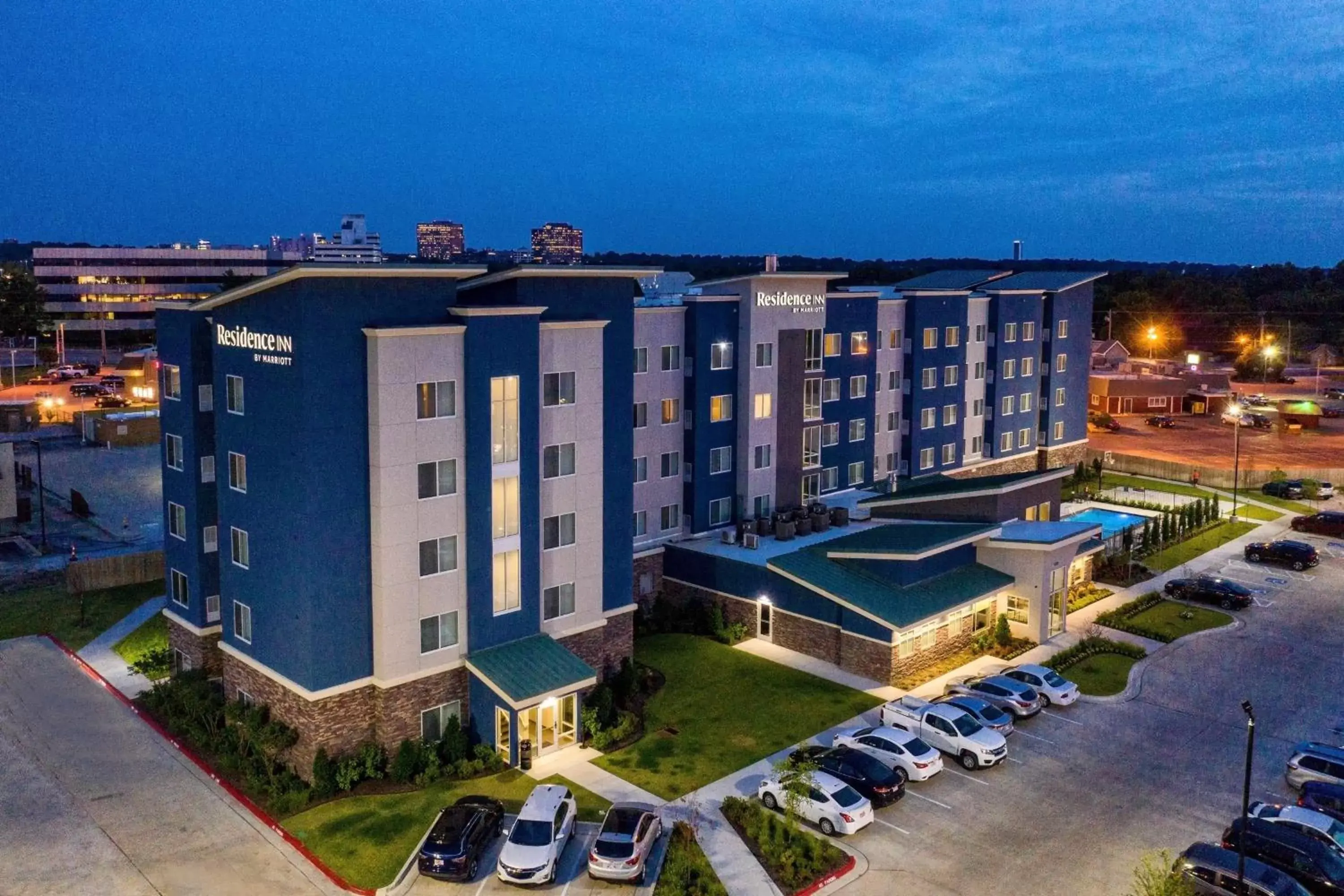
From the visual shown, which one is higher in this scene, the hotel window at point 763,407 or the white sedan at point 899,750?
the hotel window at point 763,407

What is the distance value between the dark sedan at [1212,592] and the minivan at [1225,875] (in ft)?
90.6

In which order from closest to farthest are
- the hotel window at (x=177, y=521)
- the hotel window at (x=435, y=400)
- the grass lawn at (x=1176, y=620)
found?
1. the hotel window at (x=435, y=400)
2. the hotel window at (x=177, y=521)
3. the grass lawn at (x=1176, y=620)

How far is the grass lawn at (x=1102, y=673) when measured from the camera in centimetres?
4116

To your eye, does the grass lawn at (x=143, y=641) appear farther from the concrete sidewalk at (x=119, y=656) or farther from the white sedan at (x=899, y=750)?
the white sedan at (x=899, y=750)

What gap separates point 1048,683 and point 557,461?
816 inches

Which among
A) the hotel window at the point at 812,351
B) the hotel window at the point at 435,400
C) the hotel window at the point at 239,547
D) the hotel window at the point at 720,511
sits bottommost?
the hotel window at the point at 720,511

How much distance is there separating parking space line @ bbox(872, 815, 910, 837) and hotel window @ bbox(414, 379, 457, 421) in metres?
18.3

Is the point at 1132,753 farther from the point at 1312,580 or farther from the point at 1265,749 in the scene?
the point at 1312,580

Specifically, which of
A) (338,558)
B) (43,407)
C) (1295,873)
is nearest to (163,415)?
(338,558)

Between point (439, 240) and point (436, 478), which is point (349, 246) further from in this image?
point (436, 478)

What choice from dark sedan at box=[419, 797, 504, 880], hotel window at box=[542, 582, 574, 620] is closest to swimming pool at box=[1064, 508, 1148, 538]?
hotel window at box=[542, 582, 574, 620]

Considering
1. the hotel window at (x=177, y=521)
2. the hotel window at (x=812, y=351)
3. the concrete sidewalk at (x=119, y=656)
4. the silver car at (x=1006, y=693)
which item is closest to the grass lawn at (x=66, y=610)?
the concrete sidewalk at (x=119, y=656)

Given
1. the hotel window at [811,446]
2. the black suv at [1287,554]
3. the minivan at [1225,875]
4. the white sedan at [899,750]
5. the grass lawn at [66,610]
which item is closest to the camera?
the minivan at [1225,875]

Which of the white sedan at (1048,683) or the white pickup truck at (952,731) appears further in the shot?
the white sedan at (1048,683)
